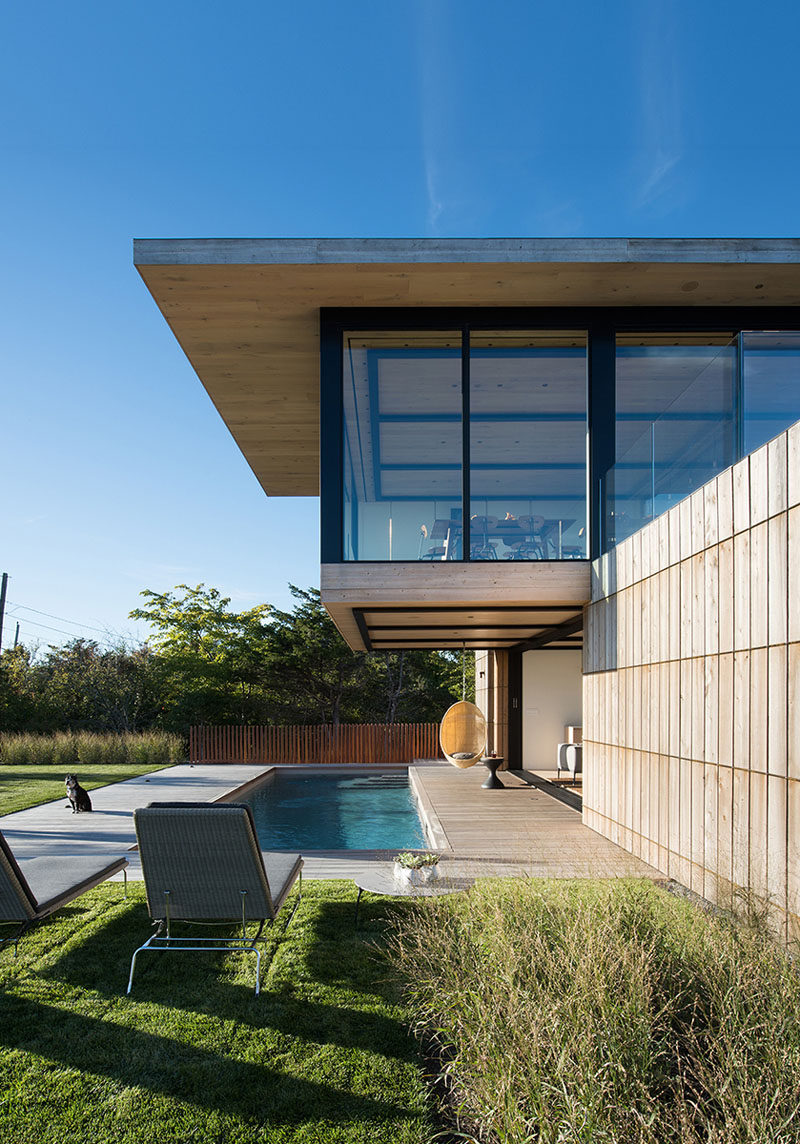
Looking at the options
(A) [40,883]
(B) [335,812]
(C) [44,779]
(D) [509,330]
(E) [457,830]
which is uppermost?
(D) [509,330]

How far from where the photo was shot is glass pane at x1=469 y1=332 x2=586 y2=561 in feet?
28.2

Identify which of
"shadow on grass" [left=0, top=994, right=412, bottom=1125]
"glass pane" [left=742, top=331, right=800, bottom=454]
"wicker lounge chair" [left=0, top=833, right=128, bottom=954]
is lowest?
"shadow on grass" [left=0, top=994, right=412, bottom=1125]

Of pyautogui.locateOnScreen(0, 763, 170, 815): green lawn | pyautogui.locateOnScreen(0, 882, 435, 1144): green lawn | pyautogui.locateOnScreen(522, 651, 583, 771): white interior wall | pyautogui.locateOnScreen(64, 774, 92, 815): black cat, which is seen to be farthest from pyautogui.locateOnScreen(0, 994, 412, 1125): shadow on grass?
pyautogui.locateOnScreen(522, 651, 583, 771): white interior wall

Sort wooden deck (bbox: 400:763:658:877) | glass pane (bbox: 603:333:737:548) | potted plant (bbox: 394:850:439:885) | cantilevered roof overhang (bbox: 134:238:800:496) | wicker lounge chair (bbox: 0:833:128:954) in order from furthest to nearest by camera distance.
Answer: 1. cantilevered roof overhang (bbox: 134:238:800:496)
2. wooden deck (bbox: 400:763:658:877)
3. glass pane (bbox: 603:333:737:548)
4. potted plant (bbox: 394:850:439:885)
5. wicker lounge chair (bbox: 0:833:128:954)

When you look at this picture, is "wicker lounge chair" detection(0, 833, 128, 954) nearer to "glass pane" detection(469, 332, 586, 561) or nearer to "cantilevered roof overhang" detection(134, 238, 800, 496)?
"glass pane" detection(469, 332, 586, 561)

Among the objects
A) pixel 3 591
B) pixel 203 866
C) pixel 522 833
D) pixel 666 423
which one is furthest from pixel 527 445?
pixel 3 591

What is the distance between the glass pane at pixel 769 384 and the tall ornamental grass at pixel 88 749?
15.2 m

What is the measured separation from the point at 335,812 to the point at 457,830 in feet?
14.7

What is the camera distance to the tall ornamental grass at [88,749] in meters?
17.8

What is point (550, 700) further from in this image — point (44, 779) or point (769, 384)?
point (769, 384)

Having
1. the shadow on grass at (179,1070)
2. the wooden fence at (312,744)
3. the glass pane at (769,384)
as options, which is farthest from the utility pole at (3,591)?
the shadow on grass at (179,1070)

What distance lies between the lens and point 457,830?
8953 millimetres

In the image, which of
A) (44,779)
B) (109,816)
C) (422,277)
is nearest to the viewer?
(422,277)

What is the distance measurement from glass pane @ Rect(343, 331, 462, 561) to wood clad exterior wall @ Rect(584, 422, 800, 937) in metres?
1.80
